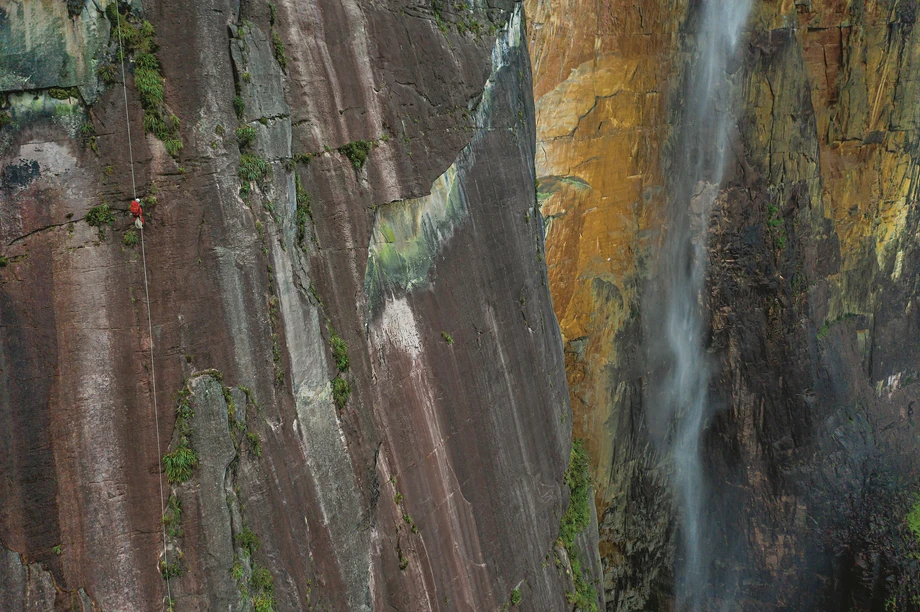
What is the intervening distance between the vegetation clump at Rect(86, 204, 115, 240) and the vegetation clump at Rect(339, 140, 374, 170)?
266 centimetres

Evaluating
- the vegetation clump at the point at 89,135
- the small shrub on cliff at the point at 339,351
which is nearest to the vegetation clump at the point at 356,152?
the small shrub on cliff at the point at 339,351

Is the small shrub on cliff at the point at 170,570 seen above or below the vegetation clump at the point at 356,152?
below

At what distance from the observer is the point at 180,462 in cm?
667

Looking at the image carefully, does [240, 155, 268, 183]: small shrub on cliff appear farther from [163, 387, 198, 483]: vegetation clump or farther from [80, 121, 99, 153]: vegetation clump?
[163, 387, 198, 483]: vegetation clump

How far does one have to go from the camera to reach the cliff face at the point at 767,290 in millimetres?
15414

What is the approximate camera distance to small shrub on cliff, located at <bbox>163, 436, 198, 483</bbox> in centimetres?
667

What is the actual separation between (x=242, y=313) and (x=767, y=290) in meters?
13.7

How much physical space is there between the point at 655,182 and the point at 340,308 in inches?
404

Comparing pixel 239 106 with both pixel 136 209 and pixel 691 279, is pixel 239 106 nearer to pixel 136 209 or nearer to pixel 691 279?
pixel 136 209

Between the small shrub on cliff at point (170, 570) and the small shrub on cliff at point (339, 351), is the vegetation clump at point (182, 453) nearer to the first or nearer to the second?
the small shrub on cliff at point (170, 570)

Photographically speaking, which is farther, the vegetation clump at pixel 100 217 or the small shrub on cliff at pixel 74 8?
the vegetation clump at pixel 100 217

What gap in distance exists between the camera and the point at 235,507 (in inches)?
274

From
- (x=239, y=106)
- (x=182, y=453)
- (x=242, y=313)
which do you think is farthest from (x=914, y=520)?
(x=239, y=106)

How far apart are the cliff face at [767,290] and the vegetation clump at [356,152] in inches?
278
